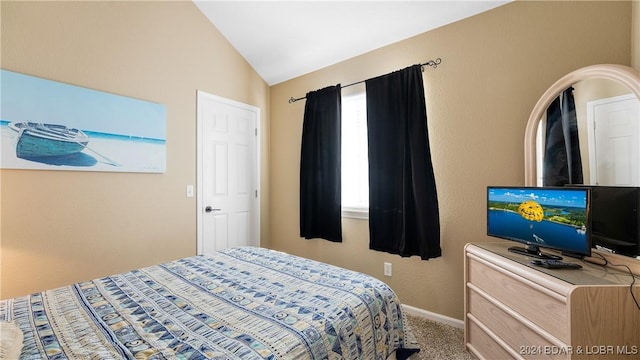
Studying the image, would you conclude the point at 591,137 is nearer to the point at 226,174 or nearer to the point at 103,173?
the point at 226,174

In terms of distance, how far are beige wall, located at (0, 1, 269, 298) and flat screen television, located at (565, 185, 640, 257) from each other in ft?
10.1

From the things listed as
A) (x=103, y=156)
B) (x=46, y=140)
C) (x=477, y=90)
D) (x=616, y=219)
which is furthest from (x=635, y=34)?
(x=46, y=140)

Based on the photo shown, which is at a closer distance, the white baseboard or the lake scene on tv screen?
the lake scene on tv screen

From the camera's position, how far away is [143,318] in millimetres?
1131

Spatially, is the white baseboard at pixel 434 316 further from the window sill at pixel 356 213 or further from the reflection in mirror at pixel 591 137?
the reflection in mirror at pixel 591 137

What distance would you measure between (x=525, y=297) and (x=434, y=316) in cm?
113

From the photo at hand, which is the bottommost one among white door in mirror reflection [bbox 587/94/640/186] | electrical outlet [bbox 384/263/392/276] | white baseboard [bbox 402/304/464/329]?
white baseboard [bbox 402/304/464/329]

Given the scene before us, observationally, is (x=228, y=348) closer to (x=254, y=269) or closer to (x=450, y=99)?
(x=254, y=269)

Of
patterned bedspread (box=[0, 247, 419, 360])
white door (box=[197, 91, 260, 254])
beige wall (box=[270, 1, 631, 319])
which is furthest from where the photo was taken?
white door (box=[197, 91, 260, 254])

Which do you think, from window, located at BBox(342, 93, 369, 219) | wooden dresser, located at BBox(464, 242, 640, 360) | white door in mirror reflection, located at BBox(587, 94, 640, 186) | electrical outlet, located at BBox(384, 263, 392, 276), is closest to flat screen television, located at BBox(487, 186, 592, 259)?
wooden dresser, located at BBox(464, 242, 640, 360)

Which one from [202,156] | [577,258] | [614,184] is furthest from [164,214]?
[614,184]

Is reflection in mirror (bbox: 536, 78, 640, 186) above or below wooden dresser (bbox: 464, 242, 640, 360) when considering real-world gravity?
above

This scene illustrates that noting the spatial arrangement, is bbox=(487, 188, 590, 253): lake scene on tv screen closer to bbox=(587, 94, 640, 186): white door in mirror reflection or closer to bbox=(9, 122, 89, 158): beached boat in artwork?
bbox=(587, 94, 640, 186): white door in mirror reflection

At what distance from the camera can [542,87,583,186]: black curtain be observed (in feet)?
5.49
